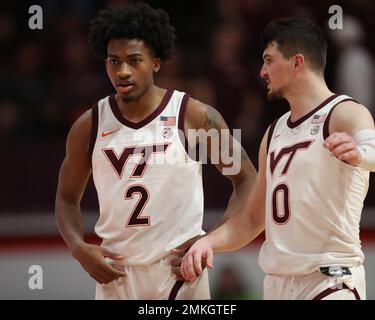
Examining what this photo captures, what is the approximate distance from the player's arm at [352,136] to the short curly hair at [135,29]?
3.94 feet

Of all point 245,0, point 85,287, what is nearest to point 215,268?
point 85,287

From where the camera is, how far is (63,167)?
19.3 ft

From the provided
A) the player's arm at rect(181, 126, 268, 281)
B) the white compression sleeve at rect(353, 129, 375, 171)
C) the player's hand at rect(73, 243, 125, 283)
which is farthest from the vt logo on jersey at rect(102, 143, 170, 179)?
the white compression sleeve at rect(353, 129, 375, 171)

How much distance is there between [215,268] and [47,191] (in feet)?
5.54

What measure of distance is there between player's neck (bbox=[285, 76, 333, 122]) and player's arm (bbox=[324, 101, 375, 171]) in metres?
0.23

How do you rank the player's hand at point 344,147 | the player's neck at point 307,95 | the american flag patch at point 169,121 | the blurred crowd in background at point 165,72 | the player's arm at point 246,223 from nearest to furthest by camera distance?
the player's hand at point 344,147 < the player's neck at point 307,95 < the player's arm at point 246,223 < the american flag patch at point 169,121 < the blurred crowd in background at point 165,72

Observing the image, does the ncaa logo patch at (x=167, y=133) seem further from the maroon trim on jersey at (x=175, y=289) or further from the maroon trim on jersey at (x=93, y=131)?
the maroon trim on jersey at (x=175, y=289)

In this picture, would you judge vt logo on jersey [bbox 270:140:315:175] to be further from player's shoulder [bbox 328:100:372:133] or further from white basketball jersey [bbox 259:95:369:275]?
player's shoulder [bbox 328:100:372:133]

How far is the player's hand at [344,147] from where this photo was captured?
184 inches

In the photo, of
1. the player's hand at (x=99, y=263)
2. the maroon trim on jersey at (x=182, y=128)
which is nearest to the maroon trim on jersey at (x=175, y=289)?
the player's hand at (x=99, y=263)

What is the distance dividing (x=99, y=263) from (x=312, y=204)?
125 cm

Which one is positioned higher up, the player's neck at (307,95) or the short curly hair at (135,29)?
the short curly hair at (135,29)

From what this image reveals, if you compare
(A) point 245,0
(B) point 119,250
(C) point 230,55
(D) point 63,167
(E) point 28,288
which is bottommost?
(E) point 28,288
